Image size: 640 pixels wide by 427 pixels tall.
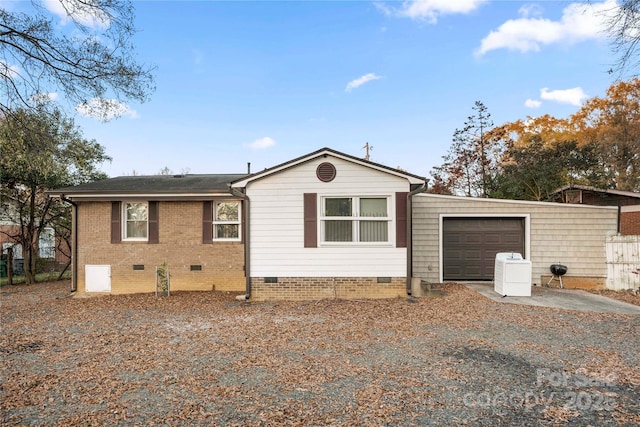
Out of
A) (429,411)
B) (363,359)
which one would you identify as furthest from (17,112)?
(429,411)

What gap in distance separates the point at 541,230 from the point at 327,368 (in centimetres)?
843

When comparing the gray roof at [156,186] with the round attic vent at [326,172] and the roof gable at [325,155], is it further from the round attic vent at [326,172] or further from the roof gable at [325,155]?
the round attic vent at [326,172]

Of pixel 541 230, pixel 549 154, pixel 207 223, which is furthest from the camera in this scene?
pixel 549 154

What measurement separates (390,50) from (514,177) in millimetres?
9241

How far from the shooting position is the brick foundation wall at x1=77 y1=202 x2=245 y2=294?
10320mm

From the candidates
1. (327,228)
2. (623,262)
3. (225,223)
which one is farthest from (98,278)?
(623,262)

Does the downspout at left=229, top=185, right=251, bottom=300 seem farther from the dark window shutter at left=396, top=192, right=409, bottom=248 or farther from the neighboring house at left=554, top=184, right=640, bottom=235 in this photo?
the neighboring house at left=554, top=184, right=640, bottom=235

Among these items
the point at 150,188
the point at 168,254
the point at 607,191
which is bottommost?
the point at 168,254

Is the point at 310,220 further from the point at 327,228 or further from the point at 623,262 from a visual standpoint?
the point at 623,262

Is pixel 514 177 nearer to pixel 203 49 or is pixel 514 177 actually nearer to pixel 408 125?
pixel 408 125

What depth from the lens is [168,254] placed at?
34.1 ft

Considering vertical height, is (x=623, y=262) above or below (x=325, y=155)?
below

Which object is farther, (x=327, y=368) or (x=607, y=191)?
(x=607, y=191)

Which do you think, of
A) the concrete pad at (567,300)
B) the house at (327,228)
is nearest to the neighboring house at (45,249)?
the house at (327,228)
